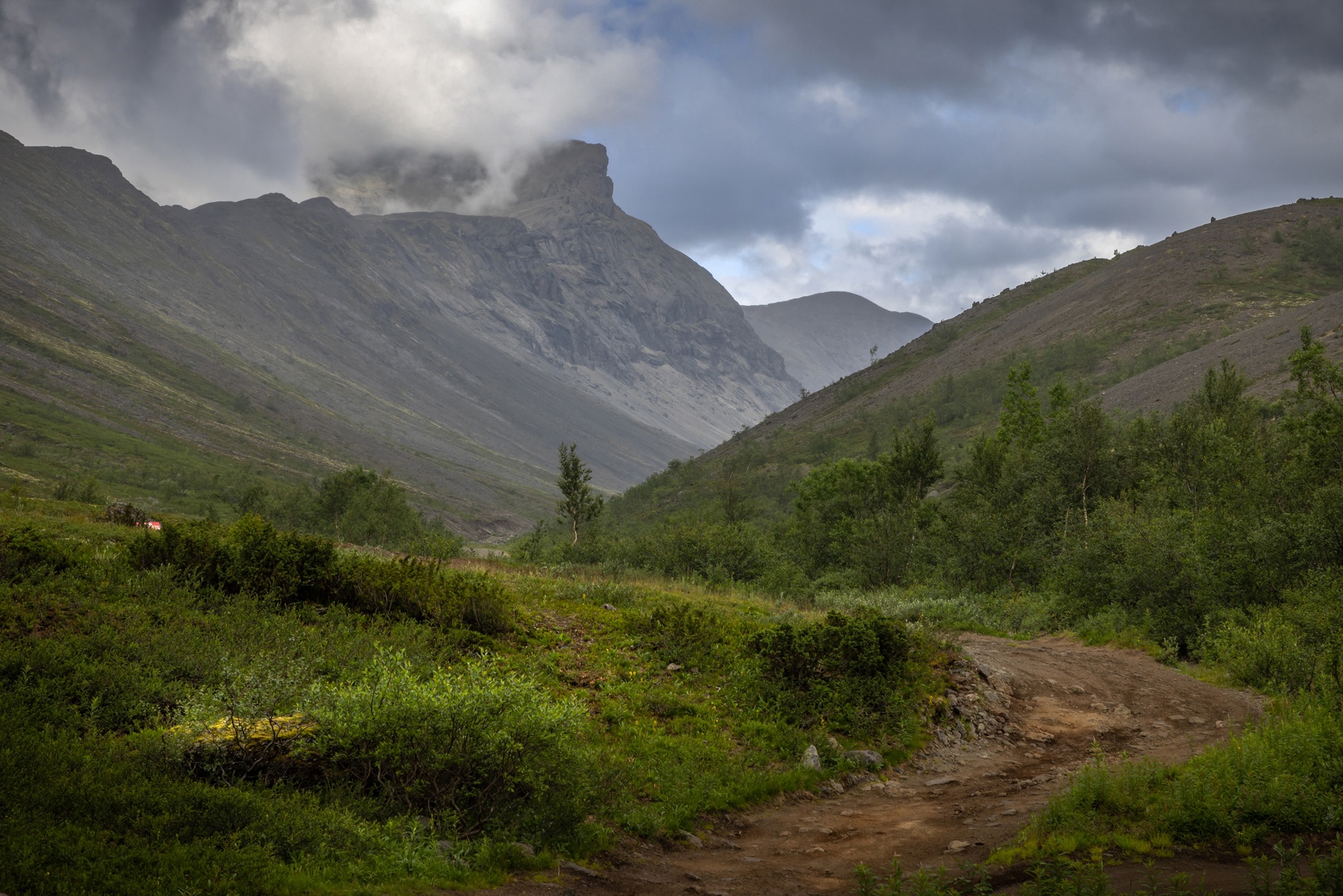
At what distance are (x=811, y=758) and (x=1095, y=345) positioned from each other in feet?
319

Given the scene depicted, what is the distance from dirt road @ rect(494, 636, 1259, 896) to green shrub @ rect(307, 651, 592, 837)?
100cm

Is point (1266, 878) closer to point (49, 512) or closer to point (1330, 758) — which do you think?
point (1330, 758)

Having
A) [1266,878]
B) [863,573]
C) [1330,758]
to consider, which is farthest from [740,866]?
[863,573]

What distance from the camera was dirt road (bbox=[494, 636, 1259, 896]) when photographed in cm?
852

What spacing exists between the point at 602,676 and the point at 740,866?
598 centimetres

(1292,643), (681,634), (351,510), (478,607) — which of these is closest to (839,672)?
(681,634)

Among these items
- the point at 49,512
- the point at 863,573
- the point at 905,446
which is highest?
the point at 905,446

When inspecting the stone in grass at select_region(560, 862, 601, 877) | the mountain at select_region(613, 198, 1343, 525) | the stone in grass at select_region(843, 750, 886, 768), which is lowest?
the stone in grass at select_region(843, 750, 886, 768)

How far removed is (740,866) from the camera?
8.84 metres

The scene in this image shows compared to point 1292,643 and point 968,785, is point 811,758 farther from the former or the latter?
point 1292,643

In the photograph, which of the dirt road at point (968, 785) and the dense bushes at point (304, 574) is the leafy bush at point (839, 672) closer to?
the dirt road at point (968, 785)

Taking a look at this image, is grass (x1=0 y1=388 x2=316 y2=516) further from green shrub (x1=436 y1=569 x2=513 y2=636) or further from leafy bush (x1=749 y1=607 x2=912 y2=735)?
leafy bush (x1=749 y1=607 x2=912 y2=735)

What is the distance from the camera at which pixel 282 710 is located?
901 cm

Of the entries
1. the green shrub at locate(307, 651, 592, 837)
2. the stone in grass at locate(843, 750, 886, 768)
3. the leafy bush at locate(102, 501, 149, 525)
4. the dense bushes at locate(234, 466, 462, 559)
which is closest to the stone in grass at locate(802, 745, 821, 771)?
the stone in grass at locate(843, 750, 886, 768)
